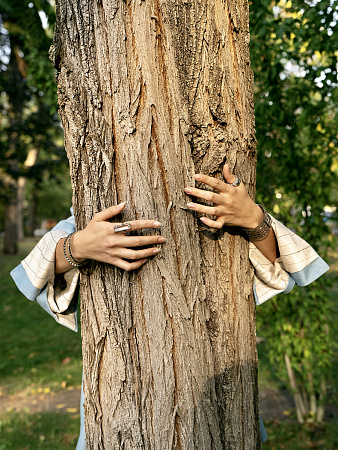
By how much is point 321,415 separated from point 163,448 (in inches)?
129

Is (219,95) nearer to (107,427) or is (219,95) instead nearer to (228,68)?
(228,68)

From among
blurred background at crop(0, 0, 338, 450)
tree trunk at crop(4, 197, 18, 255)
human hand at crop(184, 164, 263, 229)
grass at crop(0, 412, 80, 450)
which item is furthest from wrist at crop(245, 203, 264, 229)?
tree trunk at crop(4, 197, 18, 255)

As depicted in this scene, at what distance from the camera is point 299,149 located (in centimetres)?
349

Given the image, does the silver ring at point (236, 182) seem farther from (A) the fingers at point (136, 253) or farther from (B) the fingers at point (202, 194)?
(A) the fingers at point (136, 253)

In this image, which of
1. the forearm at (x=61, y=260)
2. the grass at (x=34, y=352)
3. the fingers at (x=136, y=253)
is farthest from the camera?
the grass at (x=34, y=352)

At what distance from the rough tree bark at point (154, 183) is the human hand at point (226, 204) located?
0.05 meters

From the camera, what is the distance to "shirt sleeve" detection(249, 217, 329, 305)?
179 centimetres

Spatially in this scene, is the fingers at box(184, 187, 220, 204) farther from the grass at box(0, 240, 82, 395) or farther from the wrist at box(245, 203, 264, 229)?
the grass at box(0, 240, 82, 395)

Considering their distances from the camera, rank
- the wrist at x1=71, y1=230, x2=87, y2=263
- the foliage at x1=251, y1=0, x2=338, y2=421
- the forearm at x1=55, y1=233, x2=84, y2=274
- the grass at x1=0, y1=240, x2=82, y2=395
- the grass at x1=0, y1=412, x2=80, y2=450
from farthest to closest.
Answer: the grass at x1=0, y1=240, x2=82, y2=395 → the grass at x1=0, y1=412, x2=80, y2=450 → the foliage at x1=251, y1=0, x2=338, y2=421 → the forearm at x1=55, y1=233, x2=84, y2=274 → the wrist at x1=71, y1=230, x2=87, y2=263

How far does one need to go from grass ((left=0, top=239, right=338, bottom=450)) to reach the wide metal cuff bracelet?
3.01 metres

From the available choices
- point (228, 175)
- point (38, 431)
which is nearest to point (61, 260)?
point (228, 175)

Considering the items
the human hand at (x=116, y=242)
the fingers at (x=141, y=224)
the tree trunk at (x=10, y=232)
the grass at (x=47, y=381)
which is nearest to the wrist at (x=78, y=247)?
the human hand at (x=116, y=242)

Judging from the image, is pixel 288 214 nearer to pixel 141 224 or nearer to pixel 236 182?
pixel 236 182

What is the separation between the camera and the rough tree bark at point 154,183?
1407 mm
